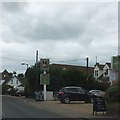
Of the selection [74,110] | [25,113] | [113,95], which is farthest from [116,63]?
[74,110]

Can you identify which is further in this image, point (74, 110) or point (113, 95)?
point (74, 110)

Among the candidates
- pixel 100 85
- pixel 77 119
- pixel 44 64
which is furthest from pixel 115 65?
pixel 100 85

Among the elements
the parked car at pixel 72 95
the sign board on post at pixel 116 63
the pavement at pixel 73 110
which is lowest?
the pavement at pixel 73 110

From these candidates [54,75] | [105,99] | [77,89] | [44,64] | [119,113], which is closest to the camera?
[119,113]

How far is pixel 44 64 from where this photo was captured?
50500 mm

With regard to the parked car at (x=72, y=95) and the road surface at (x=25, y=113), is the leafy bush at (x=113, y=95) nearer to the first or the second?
the road surface at (x=25, y=113)

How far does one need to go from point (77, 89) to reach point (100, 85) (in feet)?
82.5

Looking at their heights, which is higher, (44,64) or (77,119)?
(44,64)

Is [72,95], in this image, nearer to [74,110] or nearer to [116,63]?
[74,110]

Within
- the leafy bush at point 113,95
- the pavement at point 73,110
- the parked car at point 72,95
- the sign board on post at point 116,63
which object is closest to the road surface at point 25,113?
the pavement at point 73,110

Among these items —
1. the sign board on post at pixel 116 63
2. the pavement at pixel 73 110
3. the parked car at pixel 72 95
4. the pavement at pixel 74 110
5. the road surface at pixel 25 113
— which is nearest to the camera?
the sign board on post at pixel 116 63

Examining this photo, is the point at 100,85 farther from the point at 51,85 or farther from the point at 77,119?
the point at 77,119

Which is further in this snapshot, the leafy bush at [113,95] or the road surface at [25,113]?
Result: the leafy bush at [113,95]

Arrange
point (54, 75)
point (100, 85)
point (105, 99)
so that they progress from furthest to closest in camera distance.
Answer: point (100, 85) < point (54, 75) < point (105, 99)
